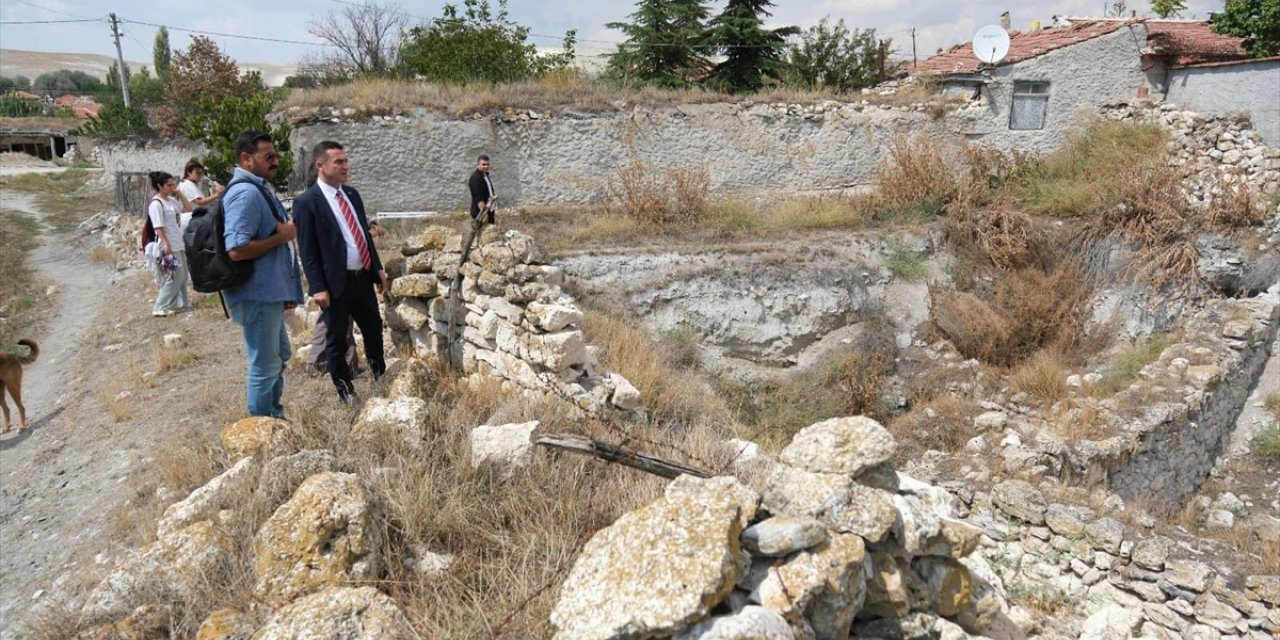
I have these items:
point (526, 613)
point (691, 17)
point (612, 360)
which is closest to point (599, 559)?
point (526, 613)

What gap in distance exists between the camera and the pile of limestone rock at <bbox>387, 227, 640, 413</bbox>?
182 inches

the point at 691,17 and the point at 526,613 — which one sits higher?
the point at 691,17

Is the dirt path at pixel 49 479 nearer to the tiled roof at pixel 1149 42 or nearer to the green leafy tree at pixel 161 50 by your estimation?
the tiled roof at pixel 1149 42

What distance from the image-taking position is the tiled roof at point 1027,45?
13008mm

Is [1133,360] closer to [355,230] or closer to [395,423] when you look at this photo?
[395,423]

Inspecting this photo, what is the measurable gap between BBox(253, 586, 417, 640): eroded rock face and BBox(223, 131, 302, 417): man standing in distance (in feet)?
6.53

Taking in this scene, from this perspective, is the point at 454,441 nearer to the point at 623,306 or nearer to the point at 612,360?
the point at 612,360

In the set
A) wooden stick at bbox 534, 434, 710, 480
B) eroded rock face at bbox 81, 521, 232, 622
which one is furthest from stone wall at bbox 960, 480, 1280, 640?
eroded rock face at bbox 81, 521, 232, 622

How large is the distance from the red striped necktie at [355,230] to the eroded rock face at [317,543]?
81.2 inches

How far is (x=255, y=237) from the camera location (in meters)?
3.78

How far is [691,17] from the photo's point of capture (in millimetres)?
18484

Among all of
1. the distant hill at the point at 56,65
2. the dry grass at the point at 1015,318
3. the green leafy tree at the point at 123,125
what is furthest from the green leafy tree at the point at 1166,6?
the distant hill at the point at 56,65

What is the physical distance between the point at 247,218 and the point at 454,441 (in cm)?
168

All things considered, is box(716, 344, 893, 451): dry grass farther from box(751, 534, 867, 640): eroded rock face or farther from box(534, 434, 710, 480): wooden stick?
box(751, 534, 867, 640): eroded rock face
